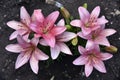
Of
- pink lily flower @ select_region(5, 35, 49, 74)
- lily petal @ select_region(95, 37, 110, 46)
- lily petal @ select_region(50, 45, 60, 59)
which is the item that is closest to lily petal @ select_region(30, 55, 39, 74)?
pink lily flower @ select_region(5, 35, 49, 74)

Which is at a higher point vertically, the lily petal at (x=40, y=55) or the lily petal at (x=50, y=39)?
the lily petal at (x=50, y=39)

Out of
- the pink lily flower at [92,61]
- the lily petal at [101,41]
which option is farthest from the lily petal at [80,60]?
the lily petal at [101,41]

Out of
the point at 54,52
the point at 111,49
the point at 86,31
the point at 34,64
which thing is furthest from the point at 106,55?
the point at 34,64

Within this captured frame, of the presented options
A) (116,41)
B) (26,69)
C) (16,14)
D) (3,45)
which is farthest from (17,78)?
(116,41)

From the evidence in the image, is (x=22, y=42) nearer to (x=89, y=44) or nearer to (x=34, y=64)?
(x=34, y=64)

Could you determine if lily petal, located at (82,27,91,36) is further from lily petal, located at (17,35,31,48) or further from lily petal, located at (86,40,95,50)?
lily petal, located at (17,35,31,48)

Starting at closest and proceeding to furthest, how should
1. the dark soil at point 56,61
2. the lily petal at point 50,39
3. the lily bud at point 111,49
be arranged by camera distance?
the lily petal at point 50,39, the lily bud at point 111,49, the dark soil at point 56,61

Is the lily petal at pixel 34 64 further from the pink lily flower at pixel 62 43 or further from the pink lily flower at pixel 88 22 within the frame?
the pink lily flower at pixel 88 22
